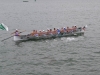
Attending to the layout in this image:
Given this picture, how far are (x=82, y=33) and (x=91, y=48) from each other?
1100cm

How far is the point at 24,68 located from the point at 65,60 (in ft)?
22.0

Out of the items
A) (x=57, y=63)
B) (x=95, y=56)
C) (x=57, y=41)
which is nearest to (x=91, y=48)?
(x=95, y=56)

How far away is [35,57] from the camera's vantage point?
1368 inches

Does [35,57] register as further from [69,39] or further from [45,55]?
[69,39]

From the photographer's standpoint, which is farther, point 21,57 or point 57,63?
point 21,57

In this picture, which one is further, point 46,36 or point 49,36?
Answer: point 49,36

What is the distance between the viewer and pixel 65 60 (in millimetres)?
33188

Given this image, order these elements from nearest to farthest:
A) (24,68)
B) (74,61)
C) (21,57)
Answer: (24,68), (74,61), (21,57)

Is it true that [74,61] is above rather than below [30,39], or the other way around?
below

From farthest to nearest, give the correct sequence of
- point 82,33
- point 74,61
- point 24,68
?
point 82,33, point 74,61, point 24,68

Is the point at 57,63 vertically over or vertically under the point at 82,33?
under

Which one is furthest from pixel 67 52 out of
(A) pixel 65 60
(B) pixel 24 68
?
(B) pixel 24 68

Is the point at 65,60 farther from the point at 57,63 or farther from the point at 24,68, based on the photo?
the point at 24,68

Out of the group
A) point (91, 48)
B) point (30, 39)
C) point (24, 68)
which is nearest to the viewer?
point (24, 68)
